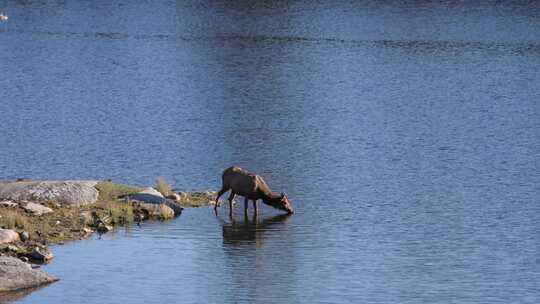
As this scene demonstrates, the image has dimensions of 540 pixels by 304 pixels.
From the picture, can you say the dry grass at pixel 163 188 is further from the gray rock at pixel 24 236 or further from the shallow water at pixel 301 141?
the gray rock at pixel 24 236

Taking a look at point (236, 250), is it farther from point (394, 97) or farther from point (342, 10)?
point (342, 10)

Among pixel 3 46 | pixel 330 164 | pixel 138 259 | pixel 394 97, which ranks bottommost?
pixel 138 259

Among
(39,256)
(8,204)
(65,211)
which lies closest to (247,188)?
(65,211)

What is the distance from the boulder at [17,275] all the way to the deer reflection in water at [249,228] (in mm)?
7576

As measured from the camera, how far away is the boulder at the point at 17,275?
105 ft

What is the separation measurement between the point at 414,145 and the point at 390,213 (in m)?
15.3

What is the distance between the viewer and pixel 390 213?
4409 centimetres

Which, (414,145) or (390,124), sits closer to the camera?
(414,145)

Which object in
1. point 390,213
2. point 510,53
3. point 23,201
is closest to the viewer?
point 23,201

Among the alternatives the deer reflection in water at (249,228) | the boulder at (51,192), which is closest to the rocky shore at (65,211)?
the boulder at (51,192)

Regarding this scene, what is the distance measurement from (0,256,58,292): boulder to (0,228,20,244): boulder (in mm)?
2548

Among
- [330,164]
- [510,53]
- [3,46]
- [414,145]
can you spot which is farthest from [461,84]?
[3,46]

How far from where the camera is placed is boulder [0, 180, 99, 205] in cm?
4009

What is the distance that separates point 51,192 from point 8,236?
505 cm
